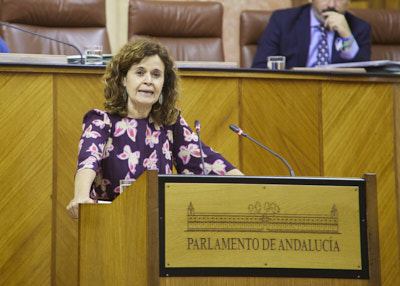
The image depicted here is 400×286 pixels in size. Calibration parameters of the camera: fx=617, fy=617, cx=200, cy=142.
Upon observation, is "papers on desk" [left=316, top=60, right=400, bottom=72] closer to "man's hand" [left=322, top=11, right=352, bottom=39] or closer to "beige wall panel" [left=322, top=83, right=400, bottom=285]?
"beige wall panel" [left=322, top=83, right=400, bottom=285]

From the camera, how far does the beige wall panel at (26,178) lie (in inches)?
86.0

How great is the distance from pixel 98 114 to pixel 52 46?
156cm

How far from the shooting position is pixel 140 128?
2.01 metres

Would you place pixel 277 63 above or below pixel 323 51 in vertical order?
below

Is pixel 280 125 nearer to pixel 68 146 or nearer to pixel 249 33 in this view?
pixel 68 146

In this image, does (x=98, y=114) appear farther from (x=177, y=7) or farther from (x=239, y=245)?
(x=177, y=7)

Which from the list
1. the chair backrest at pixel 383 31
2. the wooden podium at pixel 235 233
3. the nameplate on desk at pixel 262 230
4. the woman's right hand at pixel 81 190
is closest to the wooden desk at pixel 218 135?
the woman's right hand at pixel 81 190

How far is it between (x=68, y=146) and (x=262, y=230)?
1084mm

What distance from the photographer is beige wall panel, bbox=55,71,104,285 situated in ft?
7.29

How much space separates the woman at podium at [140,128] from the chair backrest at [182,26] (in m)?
1.38

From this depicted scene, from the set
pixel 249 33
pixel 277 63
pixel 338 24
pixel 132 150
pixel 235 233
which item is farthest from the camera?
pixel 249 33

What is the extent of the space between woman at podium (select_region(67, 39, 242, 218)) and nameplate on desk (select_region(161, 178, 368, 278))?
0.45 meters

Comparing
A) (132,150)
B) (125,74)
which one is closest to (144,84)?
(125,74)

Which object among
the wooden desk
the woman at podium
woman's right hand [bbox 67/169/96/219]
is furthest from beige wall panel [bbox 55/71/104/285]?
woman's right hand [bbox 67/169/96/219]
